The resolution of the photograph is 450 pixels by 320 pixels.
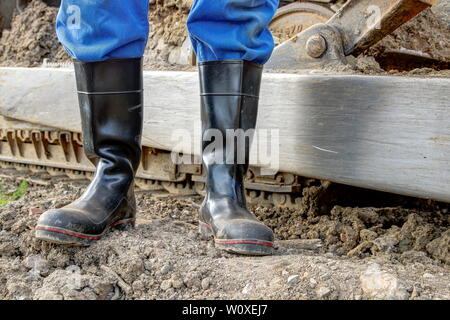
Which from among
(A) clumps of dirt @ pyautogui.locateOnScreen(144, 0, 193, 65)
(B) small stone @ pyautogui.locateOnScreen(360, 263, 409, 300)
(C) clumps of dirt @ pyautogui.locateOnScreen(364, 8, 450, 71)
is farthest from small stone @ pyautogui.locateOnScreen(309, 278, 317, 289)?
(A) clumps of dirt @ pyautogui.locateOnScreen(144, 0, 193, 65)

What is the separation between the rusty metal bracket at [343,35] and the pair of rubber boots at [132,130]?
0.65m

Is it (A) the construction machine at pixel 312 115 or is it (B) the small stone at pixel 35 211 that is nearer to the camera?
(A) the construction machine at pixel 312 115

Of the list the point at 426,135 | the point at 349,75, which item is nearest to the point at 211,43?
the point at 349,75

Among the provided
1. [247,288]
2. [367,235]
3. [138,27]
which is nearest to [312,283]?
[247,288]

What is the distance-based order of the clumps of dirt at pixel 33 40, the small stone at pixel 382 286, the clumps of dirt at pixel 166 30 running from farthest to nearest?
1. the clumps of dirt at pixel 33 40
2. the clumps of dirt at pixel 166 30
3. the small stone at pixel 382 286

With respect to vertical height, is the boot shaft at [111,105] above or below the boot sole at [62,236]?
above

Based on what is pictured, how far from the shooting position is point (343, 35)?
2.41 metres

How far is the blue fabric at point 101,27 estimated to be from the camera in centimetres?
171

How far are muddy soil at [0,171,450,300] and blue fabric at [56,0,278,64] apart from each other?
59 cm

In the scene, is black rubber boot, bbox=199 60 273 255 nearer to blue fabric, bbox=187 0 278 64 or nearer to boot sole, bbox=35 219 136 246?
blue fabric, bbox=187 0 278 64

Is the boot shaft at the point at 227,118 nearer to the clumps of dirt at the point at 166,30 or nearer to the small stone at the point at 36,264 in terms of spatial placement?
the small stone at the point at 36,264

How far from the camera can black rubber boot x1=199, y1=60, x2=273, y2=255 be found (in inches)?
70.4

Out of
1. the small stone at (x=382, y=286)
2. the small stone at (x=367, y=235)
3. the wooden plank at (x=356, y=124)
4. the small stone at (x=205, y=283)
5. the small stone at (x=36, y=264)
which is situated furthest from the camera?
the small stone at (x=367, y=235)

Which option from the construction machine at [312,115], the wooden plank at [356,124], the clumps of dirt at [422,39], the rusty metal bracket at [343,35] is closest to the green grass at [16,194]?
the construction machine at [312,115]
